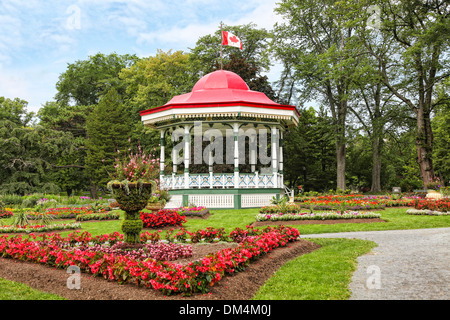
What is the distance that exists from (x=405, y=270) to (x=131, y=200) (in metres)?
5.29

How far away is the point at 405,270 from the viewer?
6.35 m

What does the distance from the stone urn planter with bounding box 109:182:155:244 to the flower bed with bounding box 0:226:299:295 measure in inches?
57.7

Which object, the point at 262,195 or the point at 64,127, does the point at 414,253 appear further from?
the point at 64,127

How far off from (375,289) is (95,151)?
112ft

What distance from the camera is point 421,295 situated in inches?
199

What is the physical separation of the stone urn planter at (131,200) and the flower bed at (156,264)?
1465mm

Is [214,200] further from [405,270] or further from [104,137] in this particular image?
[104,137]

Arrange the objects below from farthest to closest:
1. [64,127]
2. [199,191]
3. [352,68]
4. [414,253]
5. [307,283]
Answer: [64,127] < [352,68] < [199,191] < [414,253] < [307,283]

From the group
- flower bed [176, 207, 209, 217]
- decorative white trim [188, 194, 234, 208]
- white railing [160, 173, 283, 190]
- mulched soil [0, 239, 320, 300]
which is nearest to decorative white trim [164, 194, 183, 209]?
white railing [160, 173, 283, 190]

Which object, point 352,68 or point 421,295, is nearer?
point 421,295

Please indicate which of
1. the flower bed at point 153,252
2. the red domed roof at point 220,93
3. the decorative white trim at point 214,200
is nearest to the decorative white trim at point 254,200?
the decorative white trim at point 214,200

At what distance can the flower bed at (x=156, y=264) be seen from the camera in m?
5.13

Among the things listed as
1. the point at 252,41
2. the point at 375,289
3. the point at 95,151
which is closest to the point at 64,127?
the point at 95,151

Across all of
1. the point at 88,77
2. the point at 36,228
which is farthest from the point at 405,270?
the point at 88,77
